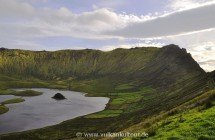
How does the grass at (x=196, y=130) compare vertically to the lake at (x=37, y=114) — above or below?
above

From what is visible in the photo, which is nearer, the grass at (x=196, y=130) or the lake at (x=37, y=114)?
the grass at (x=196, y=130)

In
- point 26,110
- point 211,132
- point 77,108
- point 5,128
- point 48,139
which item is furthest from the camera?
point 77,108

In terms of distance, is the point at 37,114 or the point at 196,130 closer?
the point at 196,130

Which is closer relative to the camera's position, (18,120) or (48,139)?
(48,139)

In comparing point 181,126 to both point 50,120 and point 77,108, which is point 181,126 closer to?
point 50,120

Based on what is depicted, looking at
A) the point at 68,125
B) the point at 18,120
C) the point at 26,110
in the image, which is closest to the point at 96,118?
the point at 68,125

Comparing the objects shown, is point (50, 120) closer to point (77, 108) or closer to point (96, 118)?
point (96, 118)

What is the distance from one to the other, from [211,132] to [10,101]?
608 ft

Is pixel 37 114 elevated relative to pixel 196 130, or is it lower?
lower

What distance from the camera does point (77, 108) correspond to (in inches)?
7052

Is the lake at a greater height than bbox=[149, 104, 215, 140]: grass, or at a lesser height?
lesser

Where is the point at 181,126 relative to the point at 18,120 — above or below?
above

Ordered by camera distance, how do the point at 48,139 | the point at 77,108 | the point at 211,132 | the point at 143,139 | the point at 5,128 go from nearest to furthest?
the point at 211,132
the point at 143,139
the point at 48,139
the point at 5,128
the point at 77,108

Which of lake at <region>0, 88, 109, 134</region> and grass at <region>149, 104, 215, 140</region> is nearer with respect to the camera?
grass at <region>149, 104, 215, 140</region>
